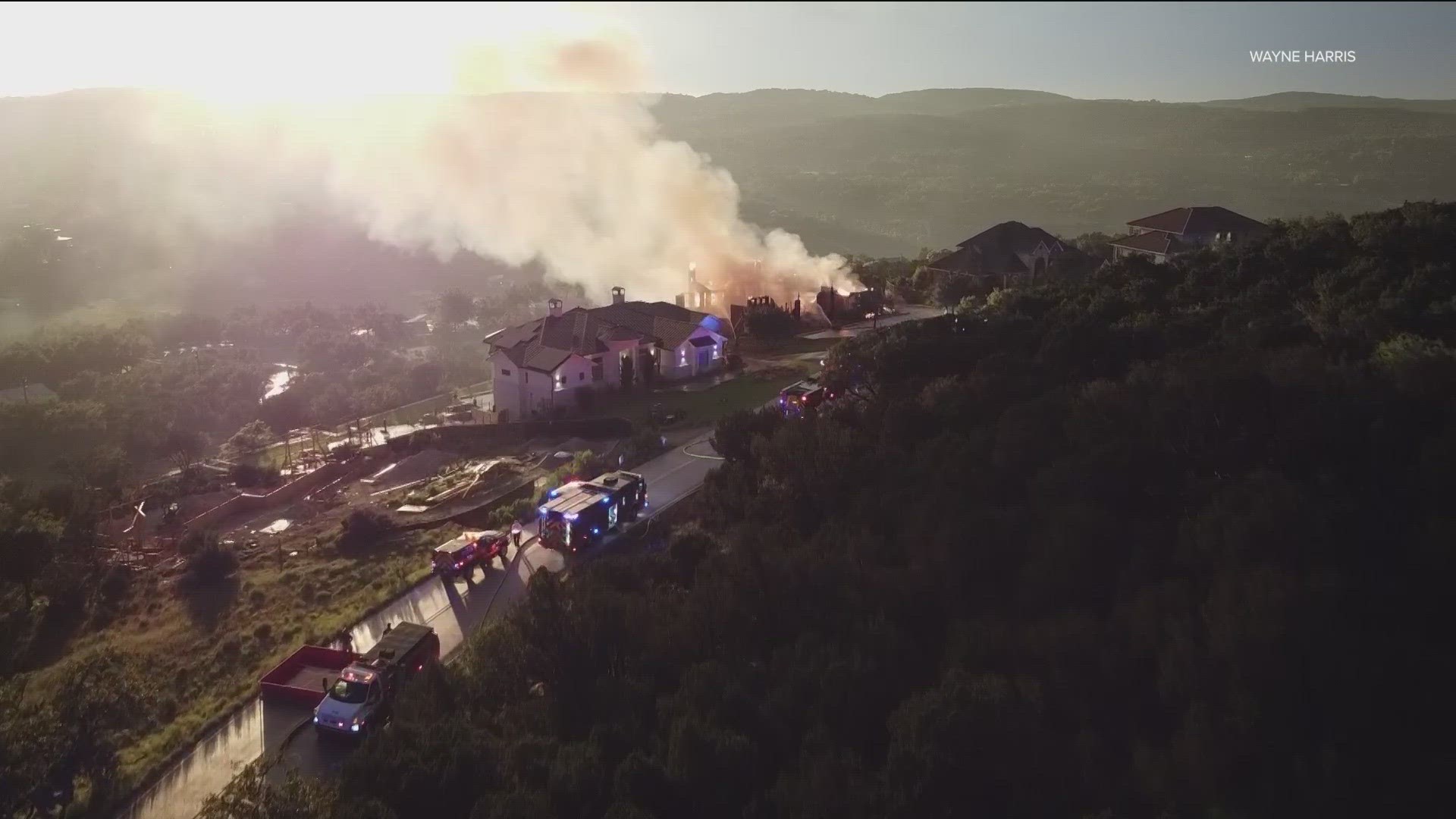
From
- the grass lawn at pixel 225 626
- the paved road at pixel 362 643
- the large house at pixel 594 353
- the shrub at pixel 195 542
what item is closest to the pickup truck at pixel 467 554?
the paved road at pixel 362 643

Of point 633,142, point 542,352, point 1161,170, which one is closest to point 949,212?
point 1161,170

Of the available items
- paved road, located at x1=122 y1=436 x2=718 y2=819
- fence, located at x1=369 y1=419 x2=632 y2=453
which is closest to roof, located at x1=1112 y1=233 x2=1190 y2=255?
fence, located at x1=369 y1=419 x2=632 y2=453

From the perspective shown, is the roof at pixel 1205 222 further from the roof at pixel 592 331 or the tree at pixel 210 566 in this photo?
the tree at pixel 210 566

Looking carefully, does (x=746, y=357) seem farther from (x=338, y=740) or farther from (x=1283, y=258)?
(x=338, y=740)

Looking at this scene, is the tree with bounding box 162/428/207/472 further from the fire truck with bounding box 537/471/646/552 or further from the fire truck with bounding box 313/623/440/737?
the fire truck with bounding box 313/623/440/737

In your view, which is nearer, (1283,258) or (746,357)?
(1283,258)

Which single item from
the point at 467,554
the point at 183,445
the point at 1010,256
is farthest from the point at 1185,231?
the point at 183,445
